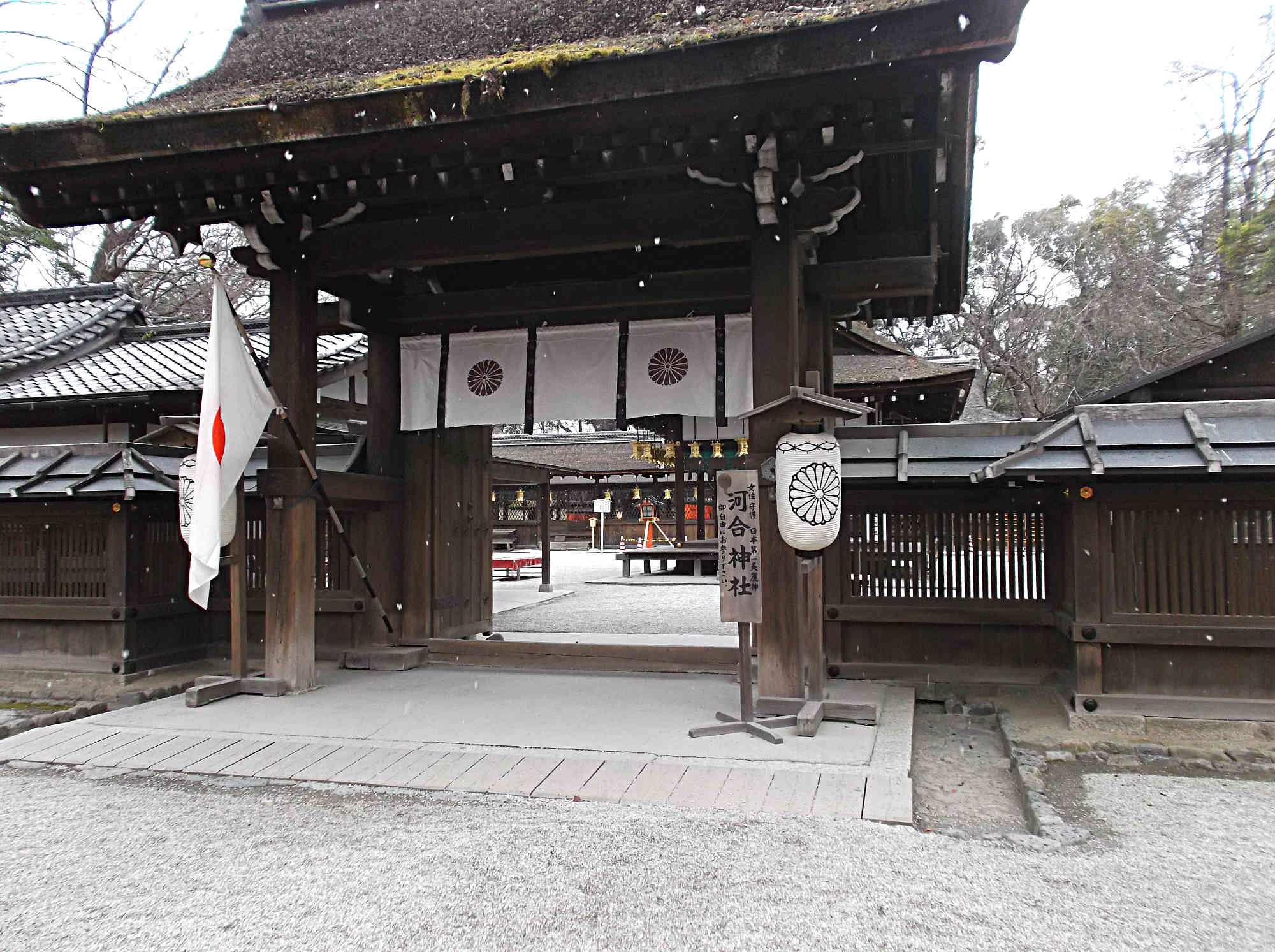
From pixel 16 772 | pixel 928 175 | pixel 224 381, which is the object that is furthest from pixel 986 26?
pixel 16 772

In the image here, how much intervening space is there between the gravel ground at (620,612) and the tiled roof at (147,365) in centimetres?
411

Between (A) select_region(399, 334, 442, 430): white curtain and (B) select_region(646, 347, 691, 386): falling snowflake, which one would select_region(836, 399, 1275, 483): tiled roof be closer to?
(B) select_region(646, 347, 691, 386): falling snowflake

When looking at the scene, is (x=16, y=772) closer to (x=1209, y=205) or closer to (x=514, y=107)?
(x=514, y=107)

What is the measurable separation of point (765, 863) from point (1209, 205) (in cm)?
2288

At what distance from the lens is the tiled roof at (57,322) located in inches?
450

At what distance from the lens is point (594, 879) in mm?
3488

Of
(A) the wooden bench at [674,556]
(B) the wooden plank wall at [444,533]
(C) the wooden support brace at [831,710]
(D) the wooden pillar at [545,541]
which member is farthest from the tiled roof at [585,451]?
(C) the wooden support brace at [831,710]

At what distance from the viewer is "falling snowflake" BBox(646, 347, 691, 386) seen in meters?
7.19

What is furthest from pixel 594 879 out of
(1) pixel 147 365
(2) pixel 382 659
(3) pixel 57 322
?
(3) pixel 57 322

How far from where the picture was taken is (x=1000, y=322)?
102ft

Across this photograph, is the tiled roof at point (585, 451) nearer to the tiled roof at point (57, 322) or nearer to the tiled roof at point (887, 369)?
the tiled roof at point (887, 369)

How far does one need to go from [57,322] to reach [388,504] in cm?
807

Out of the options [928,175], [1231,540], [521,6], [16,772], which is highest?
[521,6]

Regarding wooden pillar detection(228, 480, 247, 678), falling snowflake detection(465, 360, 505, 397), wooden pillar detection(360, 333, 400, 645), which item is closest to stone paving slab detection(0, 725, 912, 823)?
wooden pillar detection(228, 480, 247, 678)
